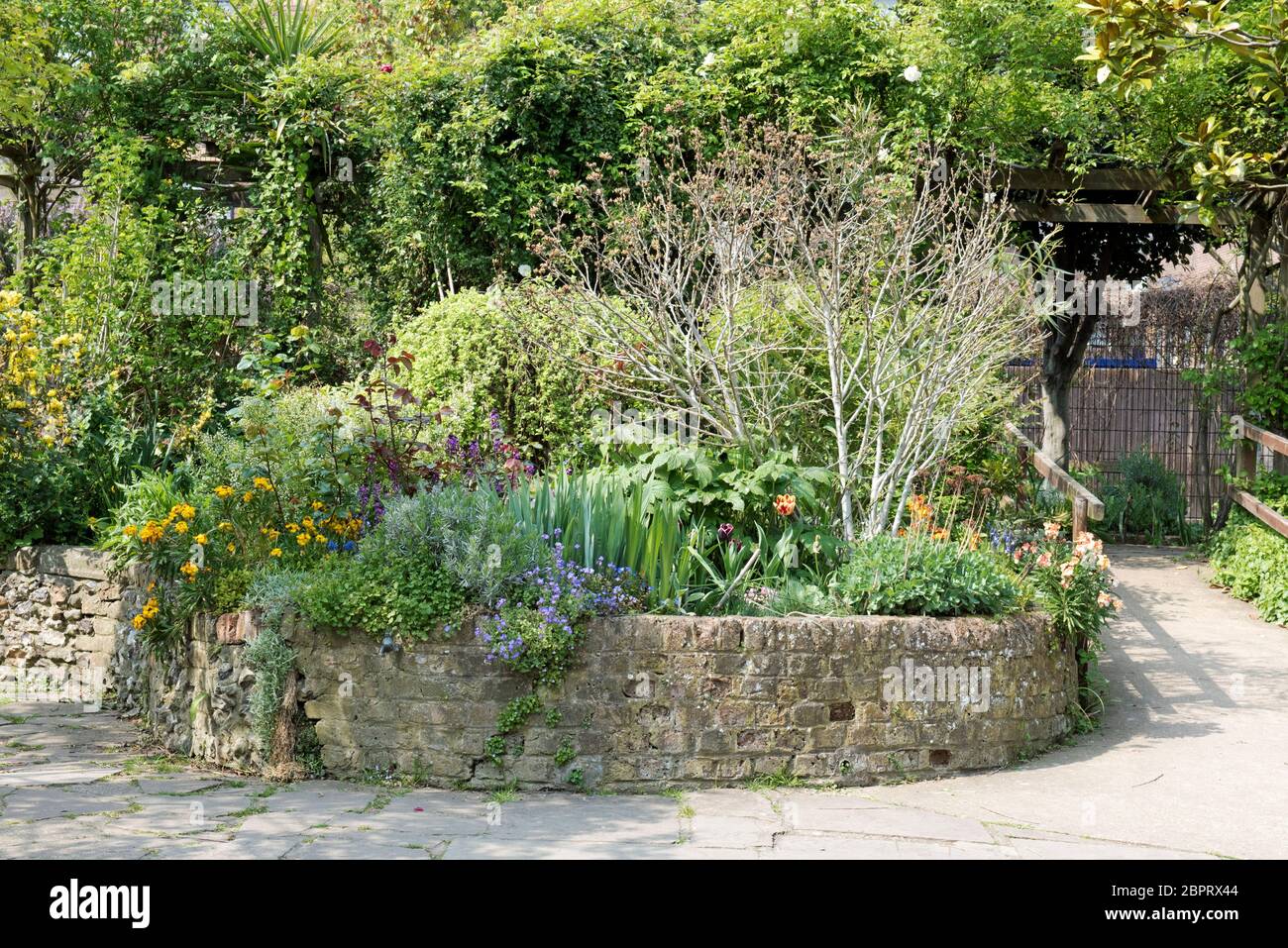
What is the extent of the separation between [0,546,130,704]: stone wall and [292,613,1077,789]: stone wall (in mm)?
3114

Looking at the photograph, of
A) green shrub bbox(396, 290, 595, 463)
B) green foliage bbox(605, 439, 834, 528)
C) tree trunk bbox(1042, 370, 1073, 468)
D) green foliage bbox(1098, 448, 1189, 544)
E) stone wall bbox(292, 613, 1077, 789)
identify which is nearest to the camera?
stone wall bbox(292, 613, 1077, 789)

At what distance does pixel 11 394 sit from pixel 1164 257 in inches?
443

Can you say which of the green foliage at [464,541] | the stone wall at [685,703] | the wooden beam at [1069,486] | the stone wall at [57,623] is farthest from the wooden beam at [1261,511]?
the stone wall at [57,623]

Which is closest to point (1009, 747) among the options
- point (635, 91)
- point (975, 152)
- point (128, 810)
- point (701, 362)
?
point (701, 362)

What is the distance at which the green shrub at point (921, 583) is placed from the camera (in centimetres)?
615

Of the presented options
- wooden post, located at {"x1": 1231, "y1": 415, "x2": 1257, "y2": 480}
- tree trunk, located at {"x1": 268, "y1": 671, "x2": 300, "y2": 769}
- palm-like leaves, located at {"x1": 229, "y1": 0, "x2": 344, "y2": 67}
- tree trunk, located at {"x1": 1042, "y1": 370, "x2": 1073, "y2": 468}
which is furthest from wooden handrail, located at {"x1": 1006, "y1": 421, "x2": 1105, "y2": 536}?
palm-like leaves, located at {"x1": 229, "y1": 0, "x2": 344, "y2": 67}

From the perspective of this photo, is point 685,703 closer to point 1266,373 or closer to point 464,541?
point 464,541

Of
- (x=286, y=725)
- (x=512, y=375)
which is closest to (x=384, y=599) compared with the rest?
(x=286, y=725)

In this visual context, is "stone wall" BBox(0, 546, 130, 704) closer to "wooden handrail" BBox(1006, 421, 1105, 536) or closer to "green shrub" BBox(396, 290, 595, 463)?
"green shrub" BBox(396, 290, 595, 463)

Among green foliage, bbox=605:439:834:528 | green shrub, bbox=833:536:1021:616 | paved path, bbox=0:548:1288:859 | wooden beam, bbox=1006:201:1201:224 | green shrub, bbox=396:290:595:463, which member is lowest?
paved path, bbox=0:548:1288:859

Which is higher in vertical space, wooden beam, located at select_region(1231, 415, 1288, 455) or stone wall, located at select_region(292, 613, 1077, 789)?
wooden beam, located at select_region(1231, 415, 1288, 455)

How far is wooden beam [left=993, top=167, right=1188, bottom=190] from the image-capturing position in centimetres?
1070

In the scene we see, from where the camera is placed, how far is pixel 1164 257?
1308 centimetres

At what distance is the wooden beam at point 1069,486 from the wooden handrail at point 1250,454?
2009mm
